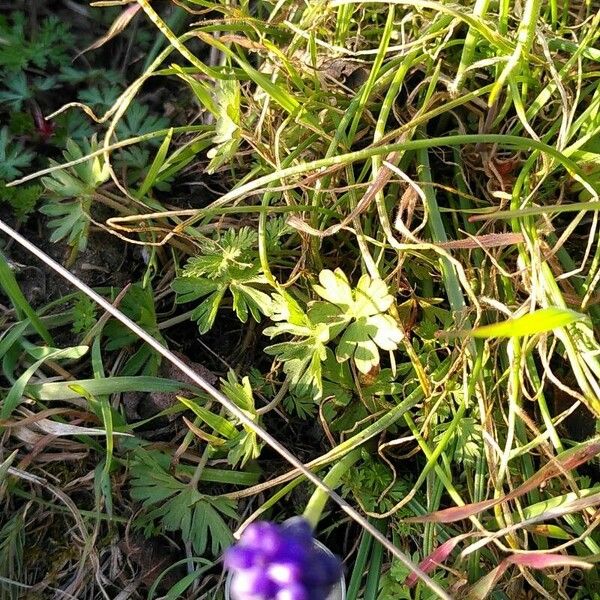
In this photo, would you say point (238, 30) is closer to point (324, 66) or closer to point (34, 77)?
point (324, 66)

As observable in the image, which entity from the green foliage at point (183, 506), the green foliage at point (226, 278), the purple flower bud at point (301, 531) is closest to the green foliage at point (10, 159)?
the green foliage at point (226, 278)

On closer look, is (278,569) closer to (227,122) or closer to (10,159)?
(227,122)

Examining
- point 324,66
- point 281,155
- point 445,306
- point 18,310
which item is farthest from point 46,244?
point 445,306

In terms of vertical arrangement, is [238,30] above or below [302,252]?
above

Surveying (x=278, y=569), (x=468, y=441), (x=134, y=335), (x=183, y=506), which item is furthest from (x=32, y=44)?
(x=278, y=569)

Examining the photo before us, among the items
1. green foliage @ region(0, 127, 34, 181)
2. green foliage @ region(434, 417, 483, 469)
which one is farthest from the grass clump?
green foliage @ region(0, 127, 34, 181)

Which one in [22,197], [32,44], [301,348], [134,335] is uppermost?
[32,44]
